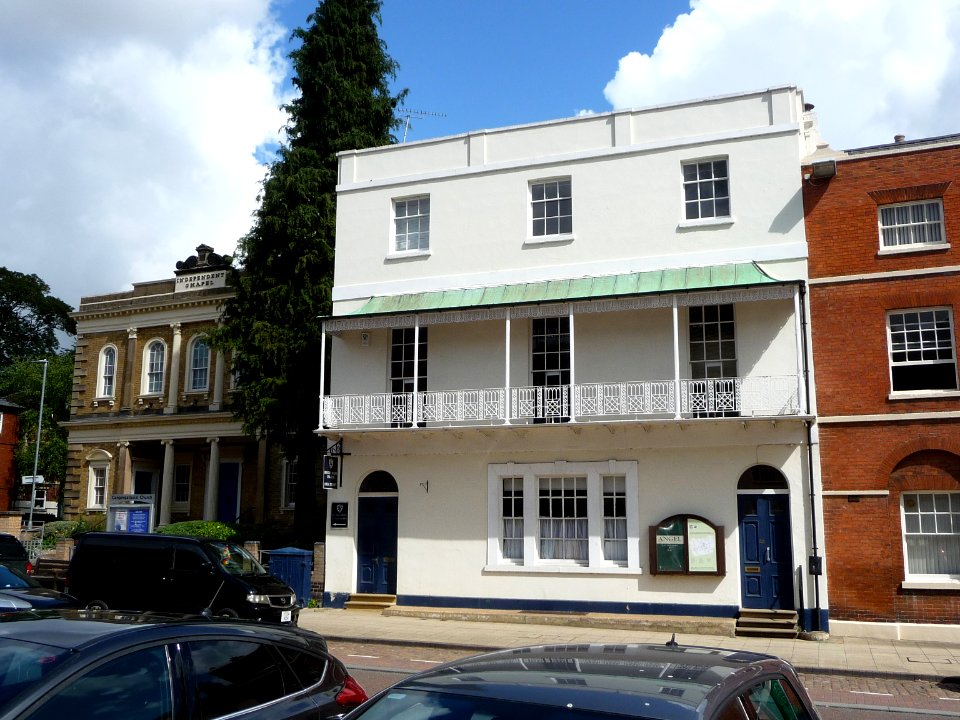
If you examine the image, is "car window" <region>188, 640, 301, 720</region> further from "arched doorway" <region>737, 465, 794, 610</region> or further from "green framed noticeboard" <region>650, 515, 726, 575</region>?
"arched doorway" <region>737, 465, 794, 610</region>

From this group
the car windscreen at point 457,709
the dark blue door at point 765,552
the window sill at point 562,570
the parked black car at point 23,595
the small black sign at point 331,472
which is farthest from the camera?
the small black sign at point 331,472

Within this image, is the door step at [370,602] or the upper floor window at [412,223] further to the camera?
the upper floor window at [412,223]

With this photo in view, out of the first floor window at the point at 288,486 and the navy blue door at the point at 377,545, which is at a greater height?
the first floor window at the point at 288,486

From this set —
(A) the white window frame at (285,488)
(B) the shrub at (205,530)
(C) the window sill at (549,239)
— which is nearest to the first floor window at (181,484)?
(A) the white window frame at (285,488)

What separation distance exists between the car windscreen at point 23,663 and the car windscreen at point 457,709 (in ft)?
5.44

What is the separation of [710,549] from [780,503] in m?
1.72

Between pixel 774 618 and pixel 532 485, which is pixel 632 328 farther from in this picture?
pixel 774 618

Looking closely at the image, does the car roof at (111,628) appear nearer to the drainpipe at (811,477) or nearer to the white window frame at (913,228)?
the drainpipe at (811,477)

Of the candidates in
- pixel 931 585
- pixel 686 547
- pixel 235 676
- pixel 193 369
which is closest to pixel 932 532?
pixel 931 585

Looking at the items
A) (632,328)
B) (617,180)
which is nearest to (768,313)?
(632,328)

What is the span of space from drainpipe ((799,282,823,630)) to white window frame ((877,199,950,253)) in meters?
2.08

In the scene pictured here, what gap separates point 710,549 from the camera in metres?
18.8

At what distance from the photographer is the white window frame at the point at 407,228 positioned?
23219 millimetres

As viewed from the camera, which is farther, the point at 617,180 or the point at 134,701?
the point at 617,180
